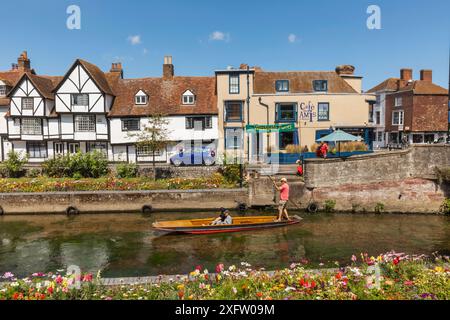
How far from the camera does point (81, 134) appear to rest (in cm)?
3569

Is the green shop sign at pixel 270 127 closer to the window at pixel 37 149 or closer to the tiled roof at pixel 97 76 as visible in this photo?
the tiled roof at pixel 97 76

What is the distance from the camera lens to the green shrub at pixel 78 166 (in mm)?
29641

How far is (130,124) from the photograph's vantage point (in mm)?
35688

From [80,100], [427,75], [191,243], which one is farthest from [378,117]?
[191,243]

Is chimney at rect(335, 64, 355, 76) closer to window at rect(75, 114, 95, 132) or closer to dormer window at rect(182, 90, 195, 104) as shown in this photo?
dormer window at rect(182, 90, 195, 104)

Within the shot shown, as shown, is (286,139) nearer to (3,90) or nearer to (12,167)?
(12,167)

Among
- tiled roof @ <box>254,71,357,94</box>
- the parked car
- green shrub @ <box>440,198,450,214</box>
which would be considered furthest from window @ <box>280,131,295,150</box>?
green shrub @ <box>440,198,450,214</box>

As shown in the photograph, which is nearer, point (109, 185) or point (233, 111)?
point (109, 185)

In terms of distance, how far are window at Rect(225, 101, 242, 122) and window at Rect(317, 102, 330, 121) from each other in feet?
25.8

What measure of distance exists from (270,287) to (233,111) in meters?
28.0

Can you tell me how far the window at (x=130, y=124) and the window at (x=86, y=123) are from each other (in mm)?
3269

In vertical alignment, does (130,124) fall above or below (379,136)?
above

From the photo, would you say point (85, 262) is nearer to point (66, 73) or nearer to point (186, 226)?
point (186, 226)
